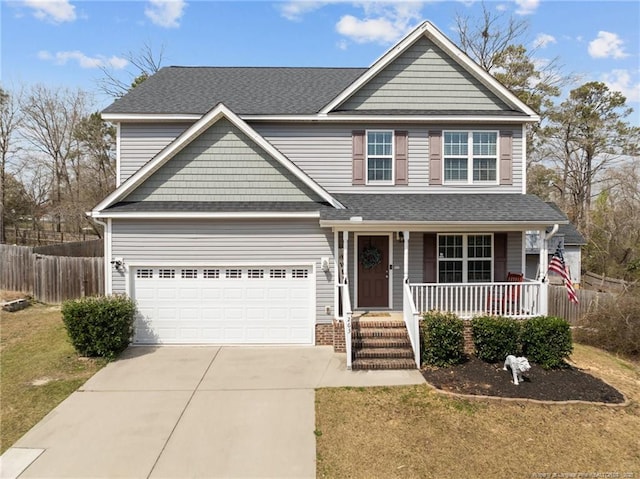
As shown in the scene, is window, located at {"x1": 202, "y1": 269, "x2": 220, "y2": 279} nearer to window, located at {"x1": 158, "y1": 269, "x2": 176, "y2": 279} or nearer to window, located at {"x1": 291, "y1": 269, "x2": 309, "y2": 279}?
window, located at {"x1": 158, "y1": 269, "x2": 176, "y2": 279}

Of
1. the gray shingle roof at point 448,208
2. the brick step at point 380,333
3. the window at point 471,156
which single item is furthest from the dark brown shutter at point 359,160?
the brick step at point 380,333

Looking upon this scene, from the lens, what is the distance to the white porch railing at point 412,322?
8.52 meters

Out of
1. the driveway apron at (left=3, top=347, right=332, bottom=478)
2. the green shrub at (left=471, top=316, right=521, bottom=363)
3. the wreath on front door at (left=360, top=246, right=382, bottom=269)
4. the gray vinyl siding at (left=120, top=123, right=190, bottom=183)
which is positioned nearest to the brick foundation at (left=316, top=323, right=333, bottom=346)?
the driveway apron at (left=3, top=347, right=332, bottom=478)

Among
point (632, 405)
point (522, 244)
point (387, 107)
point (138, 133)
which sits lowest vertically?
point (632, 405)

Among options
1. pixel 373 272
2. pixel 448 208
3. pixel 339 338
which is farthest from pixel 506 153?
pixel 339 338

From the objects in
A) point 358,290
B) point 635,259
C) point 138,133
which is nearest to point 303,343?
point 358,290

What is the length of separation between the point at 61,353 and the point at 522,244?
12.2 meters

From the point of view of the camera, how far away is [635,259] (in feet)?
69.8

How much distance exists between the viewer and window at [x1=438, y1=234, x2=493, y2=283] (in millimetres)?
11008

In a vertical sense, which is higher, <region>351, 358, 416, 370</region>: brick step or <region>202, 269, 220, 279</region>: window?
<region>202, 269, 220, 279</region>: window

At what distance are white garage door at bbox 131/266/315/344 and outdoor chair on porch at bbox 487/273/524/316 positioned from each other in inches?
179

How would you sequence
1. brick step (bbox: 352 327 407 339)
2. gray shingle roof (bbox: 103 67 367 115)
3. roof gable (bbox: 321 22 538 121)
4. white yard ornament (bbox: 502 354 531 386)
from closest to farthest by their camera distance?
1. white yard ornament (bbox: 502 354 531 386)
2. brick step (bbox: 352 327 407 339)
3. roof gable (bbox: 321 22 538 121)
4. gray shingle roof (bbox: 103 67 367 115)

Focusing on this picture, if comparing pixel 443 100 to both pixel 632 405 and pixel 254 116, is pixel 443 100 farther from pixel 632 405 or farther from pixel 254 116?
pixel 632 405

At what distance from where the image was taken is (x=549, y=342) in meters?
8.51
